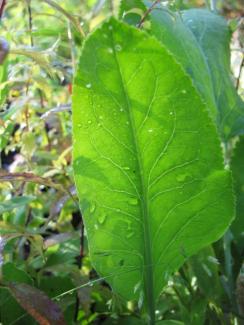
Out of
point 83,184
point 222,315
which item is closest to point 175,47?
point 83,184

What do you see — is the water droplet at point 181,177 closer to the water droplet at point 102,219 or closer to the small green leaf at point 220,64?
the water droplet at point 102,219

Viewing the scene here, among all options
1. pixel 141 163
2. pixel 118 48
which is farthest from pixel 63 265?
pixel 118 48

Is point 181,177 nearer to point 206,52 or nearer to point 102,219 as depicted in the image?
point 102,219

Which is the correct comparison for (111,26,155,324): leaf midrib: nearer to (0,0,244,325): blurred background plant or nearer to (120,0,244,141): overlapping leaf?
(0,0,244,325): blurred background plant

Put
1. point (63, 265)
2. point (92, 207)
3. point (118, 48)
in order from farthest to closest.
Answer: point (63, 265) → point (92, 207) → point (118, 48)

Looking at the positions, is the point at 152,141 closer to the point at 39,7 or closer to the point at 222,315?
the point at 222,315

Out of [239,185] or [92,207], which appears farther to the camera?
[239,185]

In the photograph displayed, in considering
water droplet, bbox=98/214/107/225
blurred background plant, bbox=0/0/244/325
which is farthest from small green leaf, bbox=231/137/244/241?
water droplet, bbox=98/214/107/225

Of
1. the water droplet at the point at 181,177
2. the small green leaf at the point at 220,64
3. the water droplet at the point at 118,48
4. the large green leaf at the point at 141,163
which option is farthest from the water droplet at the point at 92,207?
the small green leaf at the point at 220,64
